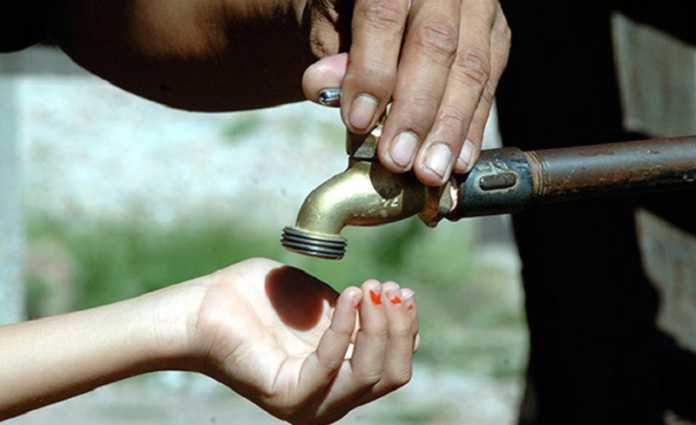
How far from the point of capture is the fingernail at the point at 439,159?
1248 mm

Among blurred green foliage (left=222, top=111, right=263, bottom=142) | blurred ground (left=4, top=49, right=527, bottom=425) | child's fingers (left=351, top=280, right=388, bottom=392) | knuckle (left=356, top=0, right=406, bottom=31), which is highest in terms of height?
knuckle (left=356, top=0, right=406, bottom=31)

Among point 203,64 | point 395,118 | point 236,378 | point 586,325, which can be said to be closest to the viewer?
point 395,118

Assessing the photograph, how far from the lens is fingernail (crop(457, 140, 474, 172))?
128 cm

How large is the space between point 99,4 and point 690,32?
1.00 m

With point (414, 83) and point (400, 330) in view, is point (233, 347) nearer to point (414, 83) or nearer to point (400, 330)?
point (400, 330)

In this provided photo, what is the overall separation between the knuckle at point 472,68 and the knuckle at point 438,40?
2 cm

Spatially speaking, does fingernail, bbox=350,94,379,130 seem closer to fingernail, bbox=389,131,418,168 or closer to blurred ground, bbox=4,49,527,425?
fingernail, bbox=389,131,418,168

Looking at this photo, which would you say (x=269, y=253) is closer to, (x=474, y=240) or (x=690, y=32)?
(x=474, y=240)

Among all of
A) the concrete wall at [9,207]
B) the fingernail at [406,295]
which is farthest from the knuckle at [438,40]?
the concrete wall at [9,207]

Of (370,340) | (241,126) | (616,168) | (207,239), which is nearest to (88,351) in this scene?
(370,340)

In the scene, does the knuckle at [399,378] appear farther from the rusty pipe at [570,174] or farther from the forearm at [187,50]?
the forearm at [187,50]

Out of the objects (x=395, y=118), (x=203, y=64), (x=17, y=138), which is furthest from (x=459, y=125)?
(x=17, y=138)

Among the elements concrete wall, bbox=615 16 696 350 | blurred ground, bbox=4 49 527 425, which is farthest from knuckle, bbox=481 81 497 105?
blurred ground, bbox=4 49 527 425

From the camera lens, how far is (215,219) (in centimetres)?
491
